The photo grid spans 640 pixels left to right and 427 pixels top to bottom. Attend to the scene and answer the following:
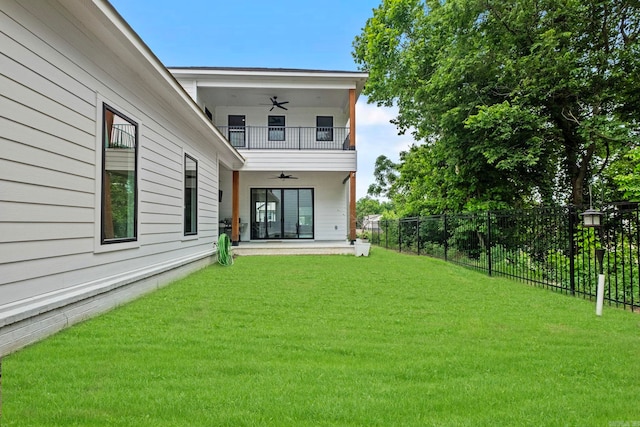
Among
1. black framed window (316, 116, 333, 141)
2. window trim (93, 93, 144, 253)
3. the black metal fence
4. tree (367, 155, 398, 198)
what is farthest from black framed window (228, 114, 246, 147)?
tree (367, 155, 398, 198)

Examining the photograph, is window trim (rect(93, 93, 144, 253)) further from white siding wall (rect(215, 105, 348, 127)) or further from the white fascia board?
white siding wall (rect(215, 105, 348, 127))

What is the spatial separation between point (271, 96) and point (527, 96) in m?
8.27

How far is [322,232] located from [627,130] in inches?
380

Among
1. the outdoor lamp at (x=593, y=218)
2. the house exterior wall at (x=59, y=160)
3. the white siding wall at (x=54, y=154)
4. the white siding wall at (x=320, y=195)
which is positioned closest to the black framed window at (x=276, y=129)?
the white siding wall at (x=320, y=195)

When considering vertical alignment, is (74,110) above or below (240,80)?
below

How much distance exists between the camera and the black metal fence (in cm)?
536

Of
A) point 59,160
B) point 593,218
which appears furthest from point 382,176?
point 59,160

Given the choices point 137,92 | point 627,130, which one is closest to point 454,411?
point 137,92

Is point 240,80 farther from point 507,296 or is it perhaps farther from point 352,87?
point 507,296

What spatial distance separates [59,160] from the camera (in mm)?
3512

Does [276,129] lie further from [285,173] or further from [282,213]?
[282,213]

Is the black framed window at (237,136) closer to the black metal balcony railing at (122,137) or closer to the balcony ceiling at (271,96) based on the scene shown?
the balcony ceiling at (271,96)

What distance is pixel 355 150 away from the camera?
11852 mm

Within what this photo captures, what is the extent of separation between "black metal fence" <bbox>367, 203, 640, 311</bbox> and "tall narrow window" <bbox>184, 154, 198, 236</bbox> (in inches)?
250
